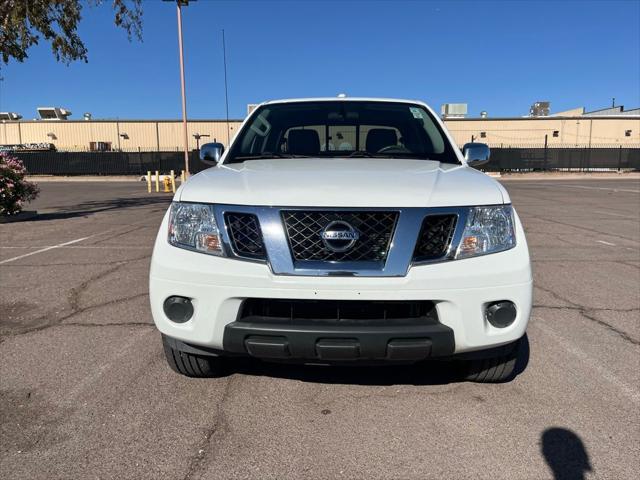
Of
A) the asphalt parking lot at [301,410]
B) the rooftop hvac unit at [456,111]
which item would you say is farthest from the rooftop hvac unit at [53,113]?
the asphalt parking lot at [301,410]

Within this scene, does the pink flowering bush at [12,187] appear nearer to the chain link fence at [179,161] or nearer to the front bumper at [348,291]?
the front bumper at [348,291]

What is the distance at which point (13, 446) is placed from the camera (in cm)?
236

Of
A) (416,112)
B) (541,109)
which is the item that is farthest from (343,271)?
(541,109)

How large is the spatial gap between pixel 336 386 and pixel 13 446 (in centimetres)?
168

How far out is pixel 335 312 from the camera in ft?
7.96

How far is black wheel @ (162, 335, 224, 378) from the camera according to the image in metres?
2.88

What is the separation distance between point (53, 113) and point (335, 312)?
57715 mm

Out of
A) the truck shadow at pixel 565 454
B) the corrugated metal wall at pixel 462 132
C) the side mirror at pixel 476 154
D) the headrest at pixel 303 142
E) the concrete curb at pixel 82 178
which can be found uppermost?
the corrugated metal wall at pixel 462 132

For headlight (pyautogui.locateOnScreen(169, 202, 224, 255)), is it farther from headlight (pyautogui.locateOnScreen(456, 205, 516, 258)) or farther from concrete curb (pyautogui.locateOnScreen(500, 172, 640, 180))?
concrete curb (pyautogui.locateOnScreen(500, 172, 640, 180))

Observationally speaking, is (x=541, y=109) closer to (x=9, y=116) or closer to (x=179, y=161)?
(x=179, y=161)

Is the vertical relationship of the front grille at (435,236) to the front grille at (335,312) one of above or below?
above

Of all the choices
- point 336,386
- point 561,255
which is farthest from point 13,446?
point 561,255

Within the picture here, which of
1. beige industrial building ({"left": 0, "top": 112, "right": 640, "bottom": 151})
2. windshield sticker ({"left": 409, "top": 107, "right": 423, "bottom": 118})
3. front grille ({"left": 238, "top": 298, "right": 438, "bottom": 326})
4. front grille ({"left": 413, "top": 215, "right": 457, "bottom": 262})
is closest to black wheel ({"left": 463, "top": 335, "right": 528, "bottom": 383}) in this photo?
front grille ({"left": 238, "top": 298, "right": 438, "bottom": 326})

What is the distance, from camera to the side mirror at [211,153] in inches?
155
